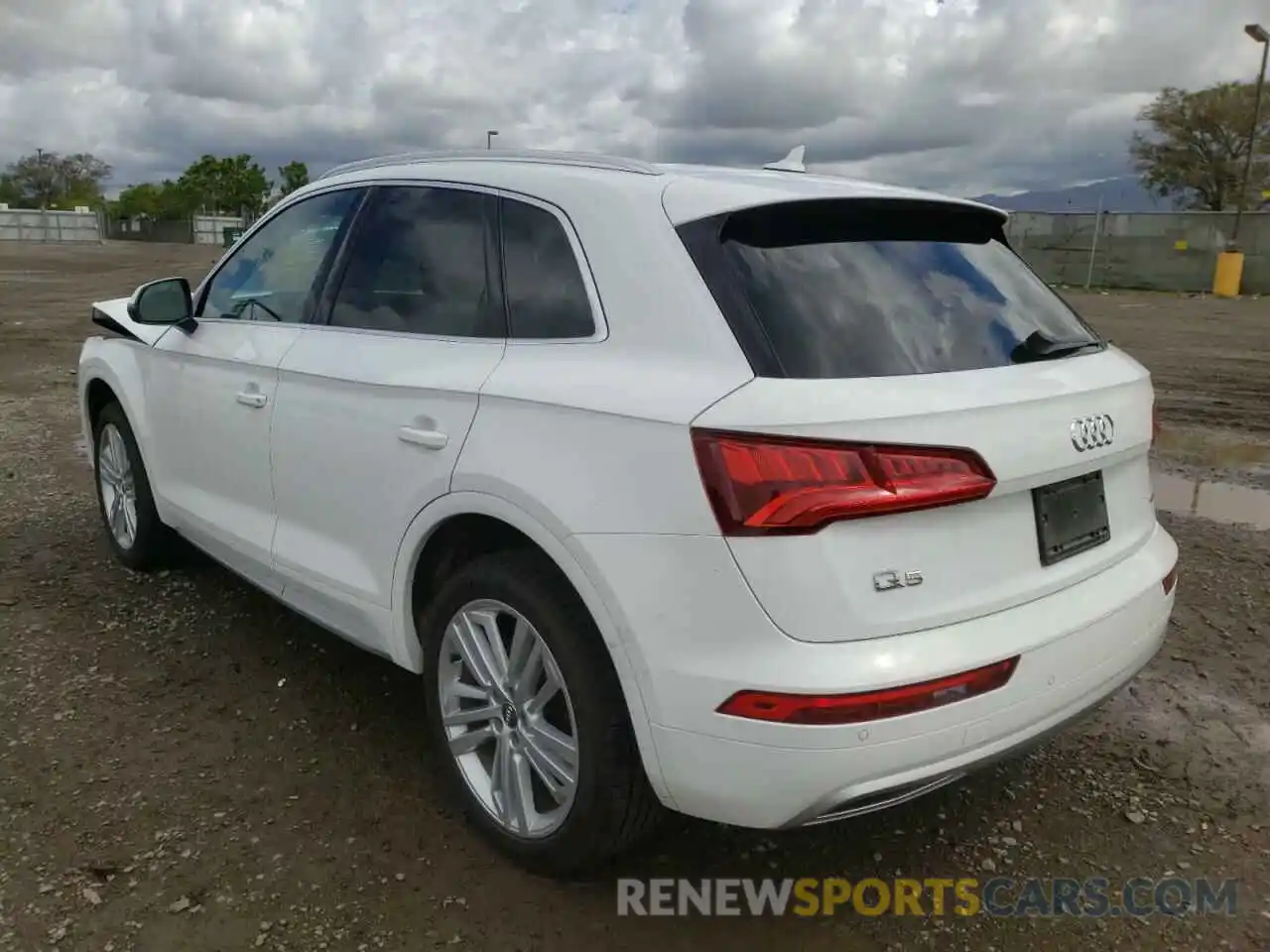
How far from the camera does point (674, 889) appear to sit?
2785 mm

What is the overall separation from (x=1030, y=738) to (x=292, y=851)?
1.90m

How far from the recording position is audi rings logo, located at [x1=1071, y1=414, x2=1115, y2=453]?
253 centimetres

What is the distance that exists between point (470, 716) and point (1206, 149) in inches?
1976

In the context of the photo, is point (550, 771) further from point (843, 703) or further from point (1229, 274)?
point (1229, 274)

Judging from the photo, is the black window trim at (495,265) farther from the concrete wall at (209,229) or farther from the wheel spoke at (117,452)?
the concrete wall at (209,229)

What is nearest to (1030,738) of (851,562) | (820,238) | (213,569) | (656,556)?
(851,562)

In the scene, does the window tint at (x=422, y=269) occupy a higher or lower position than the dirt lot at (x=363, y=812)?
higher

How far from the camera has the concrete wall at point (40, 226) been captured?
6425 centimetres

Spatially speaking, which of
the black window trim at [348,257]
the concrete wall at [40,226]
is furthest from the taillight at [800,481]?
the concrete wall at [40,226]

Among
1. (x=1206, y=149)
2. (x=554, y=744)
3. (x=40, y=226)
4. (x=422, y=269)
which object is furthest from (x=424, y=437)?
(x=40, y=226)

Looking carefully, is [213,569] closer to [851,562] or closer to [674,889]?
[674,889]

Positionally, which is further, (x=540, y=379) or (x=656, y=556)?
(x=540, y=379)

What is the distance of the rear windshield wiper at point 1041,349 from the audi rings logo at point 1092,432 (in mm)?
190

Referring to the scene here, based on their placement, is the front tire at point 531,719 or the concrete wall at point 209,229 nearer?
the front tire at point 531,719
